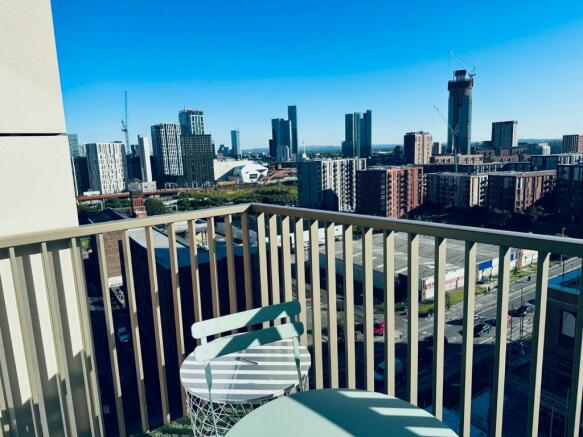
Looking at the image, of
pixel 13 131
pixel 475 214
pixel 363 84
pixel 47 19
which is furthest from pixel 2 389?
pixel 363 84

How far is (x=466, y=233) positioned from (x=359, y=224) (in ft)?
1.58

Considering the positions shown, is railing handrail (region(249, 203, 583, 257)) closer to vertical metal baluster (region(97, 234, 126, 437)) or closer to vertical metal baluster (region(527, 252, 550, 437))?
vertical metal baluster (region(527, 252, 550, 437))

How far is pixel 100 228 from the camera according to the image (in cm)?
161

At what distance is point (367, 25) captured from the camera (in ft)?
135

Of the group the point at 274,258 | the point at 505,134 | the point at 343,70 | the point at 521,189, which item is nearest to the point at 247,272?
the point at 274,258

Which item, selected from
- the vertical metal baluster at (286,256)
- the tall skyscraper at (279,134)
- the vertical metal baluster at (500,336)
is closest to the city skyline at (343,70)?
the tall skyscraper at (279,134)

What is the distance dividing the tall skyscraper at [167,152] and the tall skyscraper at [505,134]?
54070 mm

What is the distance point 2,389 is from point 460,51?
61411mm

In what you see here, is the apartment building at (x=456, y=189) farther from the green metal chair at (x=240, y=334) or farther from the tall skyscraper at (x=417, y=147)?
the green metal chair at (x=240, y=334)

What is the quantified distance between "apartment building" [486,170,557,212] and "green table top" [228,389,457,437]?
97.8ft

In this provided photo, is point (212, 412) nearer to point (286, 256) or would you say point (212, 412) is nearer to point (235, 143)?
point (286, 256)

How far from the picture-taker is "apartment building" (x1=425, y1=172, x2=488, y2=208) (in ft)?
95.5

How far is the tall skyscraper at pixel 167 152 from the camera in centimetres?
5437

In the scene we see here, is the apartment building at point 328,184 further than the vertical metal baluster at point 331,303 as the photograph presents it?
Yes
